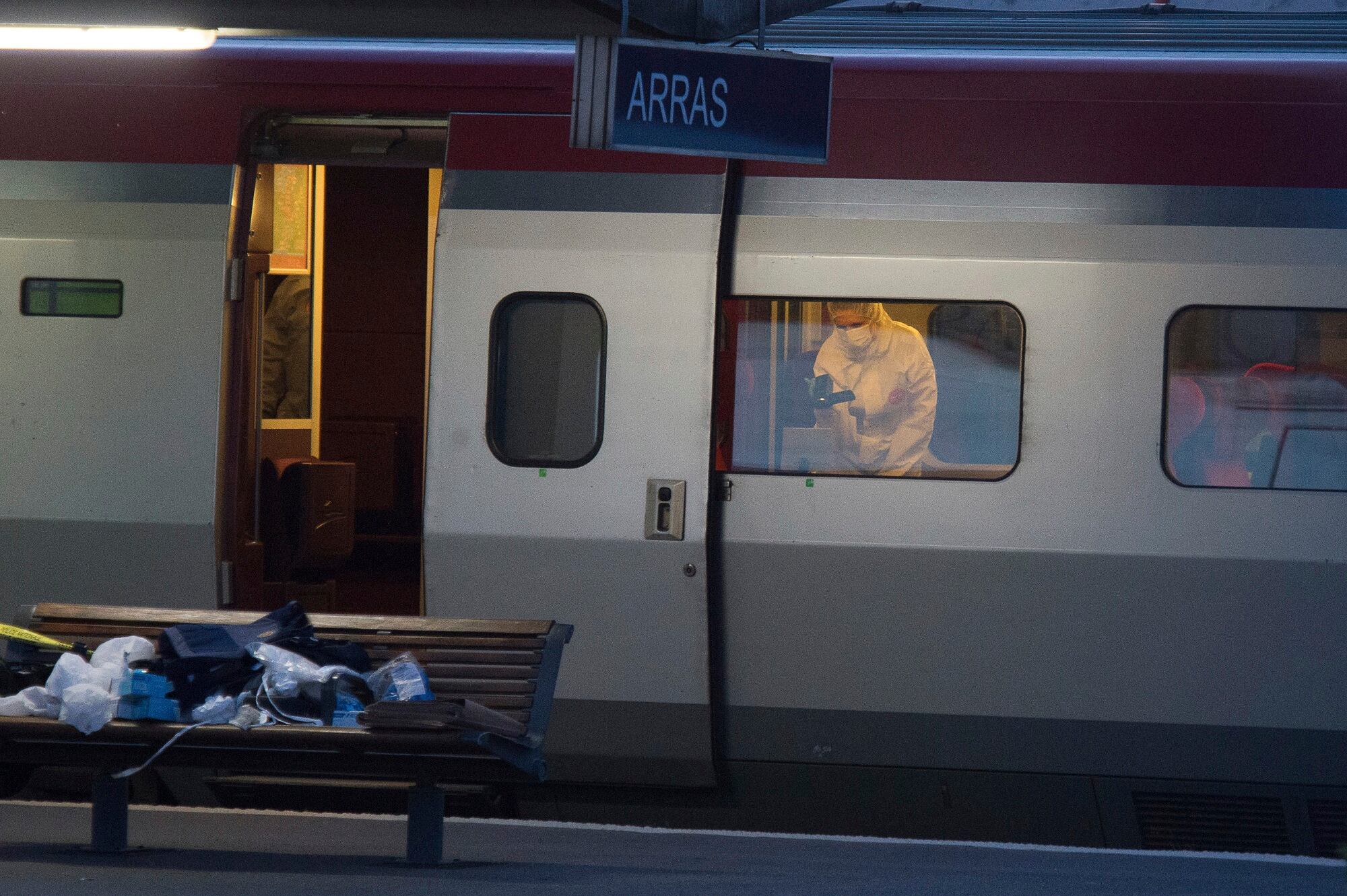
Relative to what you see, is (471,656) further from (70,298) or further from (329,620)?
(70,298)

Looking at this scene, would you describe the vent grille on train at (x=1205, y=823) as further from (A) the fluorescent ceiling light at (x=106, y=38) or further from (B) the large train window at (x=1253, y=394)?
(A) the fluorescent ceiling light at (x=106, y=38)

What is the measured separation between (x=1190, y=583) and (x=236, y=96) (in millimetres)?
4096

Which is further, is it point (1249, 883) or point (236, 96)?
point (236, 96)

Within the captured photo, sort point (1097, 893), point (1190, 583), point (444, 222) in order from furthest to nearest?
point (444, 222) → point (1190, 583) → point (1097, 893)

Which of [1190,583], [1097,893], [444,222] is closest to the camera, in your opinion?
[1097,893]

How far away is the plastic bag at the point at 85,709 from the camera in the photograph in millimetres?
4297

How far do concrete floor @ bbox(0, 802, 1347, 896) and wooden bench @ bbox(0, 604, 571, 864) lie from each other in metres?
0.26

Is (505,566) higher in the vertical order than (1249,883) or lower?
higher

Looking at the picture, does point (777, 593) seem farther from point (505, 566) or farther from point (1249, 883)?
point (1249, 883)

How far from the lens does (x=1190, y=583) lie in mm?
5441

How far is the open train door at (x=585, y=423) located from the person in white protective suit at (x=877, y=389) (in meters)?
0.49

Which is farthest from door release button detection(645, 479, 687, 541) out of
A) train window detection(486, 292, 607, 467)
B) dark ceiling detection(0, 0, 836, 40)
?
dark ceiling detection(0, 0, 836, 40)

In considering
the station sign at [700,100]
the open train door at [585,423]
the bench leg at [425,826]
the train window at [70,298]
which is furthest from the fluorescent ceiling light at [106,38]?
the bench leg at [425,826]

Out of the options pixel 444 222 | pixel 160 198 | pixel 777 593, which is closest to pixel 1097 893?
pixel 777 593
